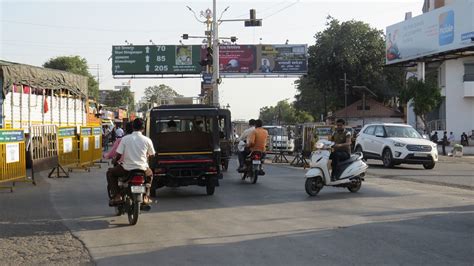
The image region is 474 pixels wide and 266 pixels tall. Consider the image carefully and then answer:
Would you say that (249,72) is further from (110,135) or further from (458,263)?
(458,263)

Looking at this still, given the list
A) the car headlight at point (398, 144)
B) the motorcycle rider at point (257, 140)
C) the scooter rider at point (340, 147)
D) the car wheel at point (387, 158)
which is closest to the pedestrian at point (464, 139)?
the car wheel at point (387, 158)

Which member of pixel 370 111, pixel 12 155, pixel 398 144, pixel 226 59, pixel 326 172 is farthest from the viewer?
pixel 370 111

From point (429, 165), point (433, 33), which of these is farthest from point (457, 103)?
point (429, 165)

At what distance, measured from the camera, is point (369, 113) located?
64.4 metres

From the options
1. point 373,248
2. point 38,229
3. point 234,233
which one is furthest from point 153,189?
point 373,248

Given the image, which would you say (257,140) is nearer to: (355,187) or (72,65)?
(355,187)

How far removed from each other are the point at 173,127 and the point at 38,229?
532 centimetres

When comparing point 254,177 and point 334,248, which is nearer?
point 334,248

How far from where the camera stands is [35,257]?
685 centimetres

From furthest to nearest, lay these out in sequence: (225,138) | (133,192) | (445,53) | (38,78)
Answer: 1. (445,53)
2. (225,138)
3. (38,78)
4. (133,192)

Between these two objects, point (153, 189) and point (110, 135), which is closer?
point (153, 189)

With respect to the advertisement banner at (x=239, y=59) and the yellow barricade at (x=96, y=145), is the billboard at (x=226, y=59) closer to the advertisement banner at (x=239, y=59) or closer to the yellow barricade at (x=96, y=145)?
the advertisement banner at (x=239, y=59)

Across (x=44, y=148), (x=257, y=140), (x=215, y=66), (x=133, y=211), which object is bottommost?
(x=133, y=211)

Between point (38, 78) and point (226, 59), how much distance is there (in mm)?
32216
